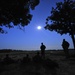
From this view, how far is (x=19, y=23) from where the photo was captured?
1032 inches

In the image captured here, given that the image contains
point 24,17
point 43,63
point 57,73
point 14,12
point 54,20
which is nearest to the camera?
point 57,73

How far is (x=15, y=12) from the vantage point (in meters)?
23.1

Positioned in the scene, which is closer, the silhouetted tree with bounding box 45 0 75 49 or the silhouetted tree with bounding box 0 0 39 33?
the silhouetted tree with bounding box 0 0 39 33

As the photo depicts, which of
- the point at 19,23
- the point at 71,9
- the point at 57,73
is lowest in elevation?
the point at 57,73

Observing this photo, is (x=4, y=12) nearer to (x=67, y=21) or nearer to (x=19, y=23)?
(x=19, y=23)

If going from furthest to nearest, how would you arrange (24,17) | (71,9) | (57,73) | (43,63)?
(71,9), (24,17), (43,63), (57,73)

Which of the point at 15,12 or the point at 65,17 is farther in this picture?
the point at 65,17

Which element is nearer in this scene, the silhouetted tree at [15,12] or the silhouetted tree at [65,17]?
the silhouetted tree at [15,12]

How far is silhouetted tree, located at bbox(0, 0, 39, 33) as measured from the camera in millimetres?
21394

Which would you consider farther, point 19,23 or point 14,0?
point 19,23

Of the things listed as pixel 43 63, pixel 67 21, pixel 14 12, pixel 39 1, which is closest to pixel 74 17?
pixel 67 21

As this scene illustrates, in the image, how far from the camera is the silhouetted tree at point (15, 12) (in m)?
21.4

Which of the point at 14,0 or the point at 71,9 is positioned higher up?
the point at 71,9

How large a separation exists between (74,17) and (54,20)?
4.60 metres
